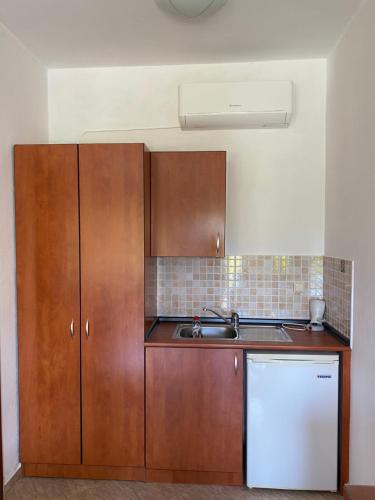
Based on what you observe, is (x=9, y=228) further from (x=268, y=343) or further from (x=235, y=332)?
(x=268, y=343)

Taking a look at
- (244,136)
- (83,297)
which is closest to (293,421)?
(83,297)

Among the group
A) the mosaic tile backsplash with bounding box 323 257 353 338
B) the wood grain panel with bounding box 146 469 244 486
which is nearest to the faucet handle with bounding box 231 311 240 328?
the mosaic tile backsplash with bounding box 323 257 353 338

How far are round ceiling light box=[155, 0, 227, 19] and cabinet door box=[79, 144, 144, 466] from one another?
787 millimetres

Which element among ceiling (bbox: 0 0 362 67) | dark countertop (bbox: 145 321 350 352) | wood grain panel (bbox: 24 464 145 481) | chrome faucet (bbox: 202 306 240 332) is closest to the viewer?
ceiling (bbox: 0 0 362 67)

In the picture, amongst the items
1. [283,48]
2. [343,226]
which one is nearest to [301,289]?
[343,226]

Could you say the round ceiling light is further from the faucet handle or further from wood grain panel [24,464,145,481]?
wood grain panel [24,464,145,481]

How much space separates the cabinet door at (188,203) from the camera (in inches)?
88.2

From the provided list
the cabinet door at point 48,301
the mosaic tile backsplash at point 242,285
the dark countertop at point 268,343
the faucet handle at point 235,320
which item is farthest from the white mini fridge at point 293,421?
the cabinet door at point 48,301

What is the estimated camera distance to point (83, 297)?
6.77ft

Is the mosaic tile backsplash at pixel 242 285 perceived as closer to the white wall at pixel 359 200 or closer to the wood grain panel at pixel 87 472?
the white wall at pixel 359 200

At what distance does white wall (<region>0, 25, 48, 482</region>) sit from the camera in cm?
202

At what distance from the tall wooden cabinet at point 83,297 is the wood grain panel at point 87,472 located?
67 millimetres

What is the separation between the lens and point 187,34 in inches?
82.4

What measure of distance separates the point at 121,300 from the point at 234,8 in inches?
73.1
